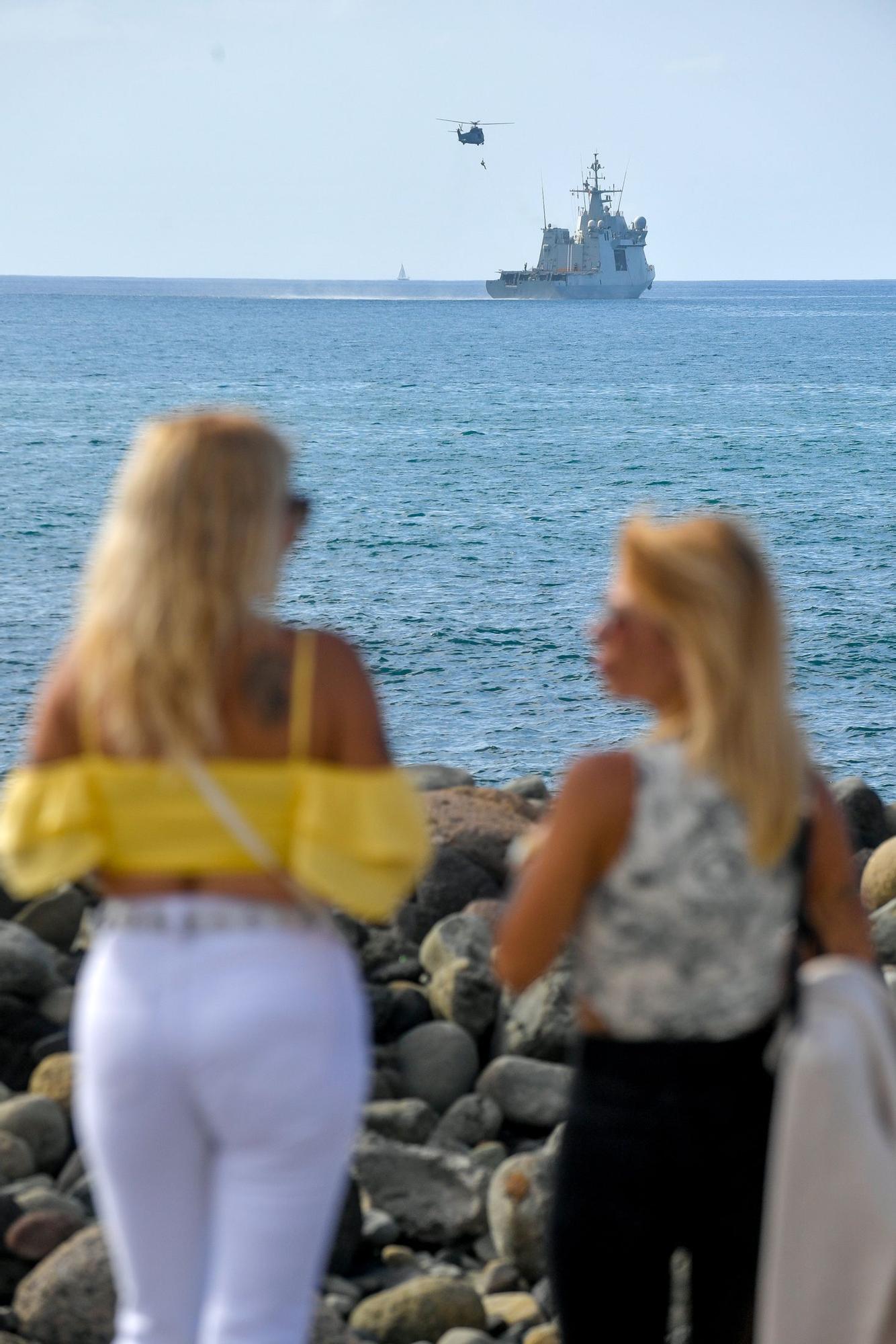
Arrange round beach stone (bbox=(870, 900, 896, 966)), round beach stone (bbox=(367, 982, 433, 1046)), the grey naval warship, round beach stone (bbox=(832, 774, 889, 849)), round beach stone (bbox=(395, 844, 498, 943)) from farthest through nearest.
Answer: the grey naval warship, round beach stone (bbox=(832, 774, 889, 849)), round beach stone (bbox=(395, 844, 498, 943)), round beach stone (bbox=(870, 900, 896, 966)), round beach stone (bbox=(367, 982, 433, 1046))

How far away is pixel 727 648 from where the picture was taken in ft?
7.38

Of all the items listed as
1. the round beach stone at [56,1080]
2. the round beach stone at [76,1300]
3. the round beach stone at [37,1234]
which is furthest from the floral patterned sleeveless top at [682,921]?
the round beach stone at [56,1080]

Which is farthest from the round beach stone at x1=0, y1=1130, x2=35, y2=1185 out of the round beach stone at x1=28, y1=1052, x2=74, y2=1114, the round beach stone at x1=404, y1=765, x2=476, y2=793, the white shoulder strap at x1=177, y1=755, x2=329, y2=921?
the round beach stone at x1=404, y1=765, x2=476, y2=793

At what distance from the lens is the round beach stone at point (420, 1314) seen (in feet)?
13.1

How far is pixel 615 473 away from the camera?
49.3 m

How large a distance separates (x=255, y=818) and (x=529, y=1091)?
326 centimetres

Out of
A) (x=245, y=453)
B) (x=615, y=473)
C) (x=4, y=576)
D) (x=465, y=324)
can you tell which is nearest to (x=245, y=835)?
(x=245, y=453)

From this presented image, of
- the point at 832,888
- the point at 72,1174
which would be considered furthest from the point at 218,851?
the point at 72,1174

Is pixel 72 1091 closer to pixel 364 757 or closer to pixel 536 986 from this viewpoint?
pixel 536 986

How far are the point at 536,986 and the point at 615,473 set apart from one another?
44692mm

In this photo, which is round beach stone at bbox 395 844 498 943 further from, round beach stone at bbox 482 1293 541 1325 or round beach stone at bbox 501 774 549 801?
round beach stone at bbox 501 774 549 801

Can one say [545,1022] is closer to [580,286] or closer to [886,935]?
[886,935]

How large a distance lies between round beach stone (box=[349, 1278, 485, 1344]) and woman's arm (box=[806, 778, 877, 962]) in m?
1.94

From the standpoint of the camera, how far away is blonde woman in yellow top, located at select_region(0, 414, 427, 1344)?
2.12 metres
